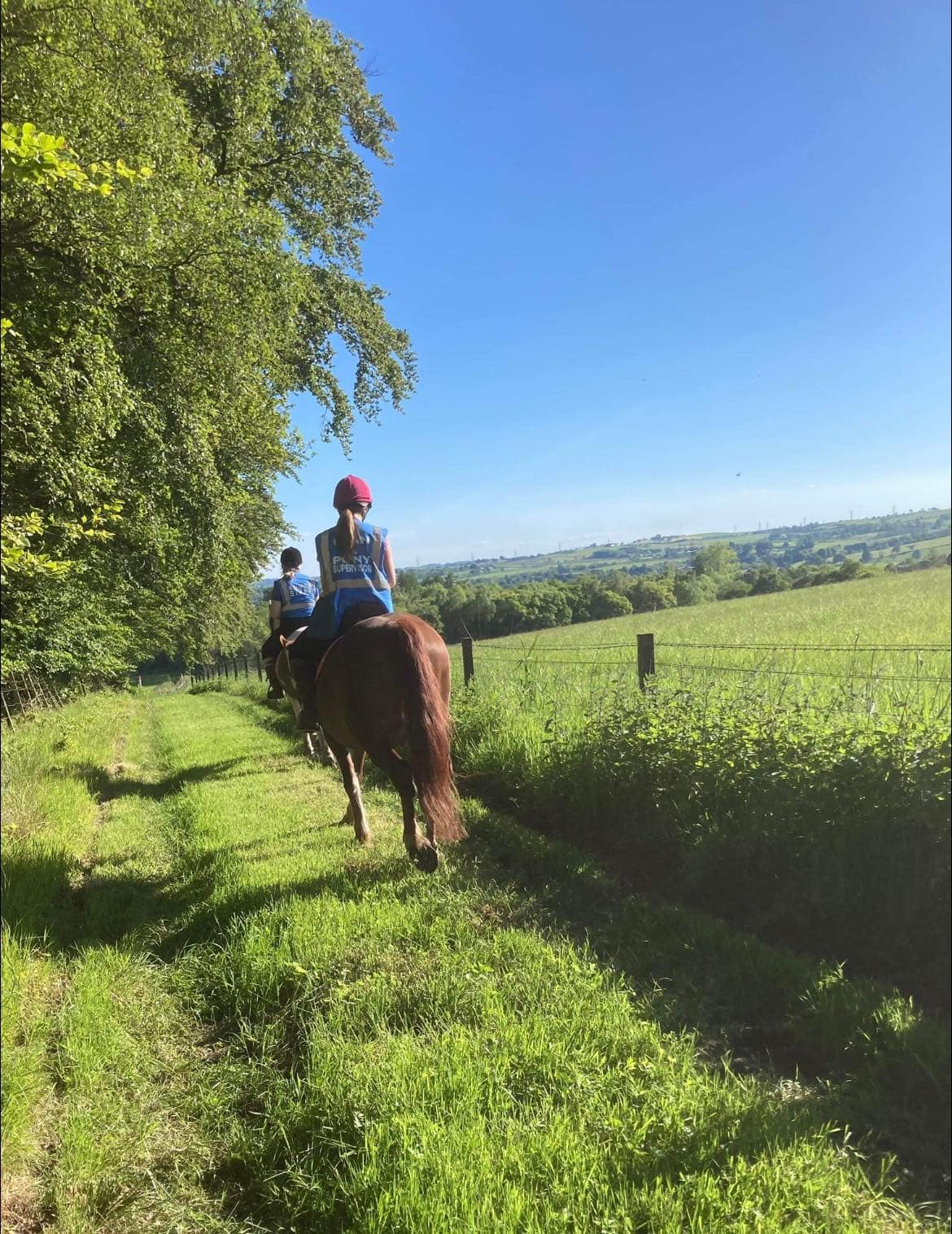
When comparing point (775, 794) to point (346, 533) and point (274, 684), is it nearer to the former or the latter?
point (346, 533)

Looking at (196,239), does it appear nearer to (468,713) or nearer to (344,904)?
(468,713)

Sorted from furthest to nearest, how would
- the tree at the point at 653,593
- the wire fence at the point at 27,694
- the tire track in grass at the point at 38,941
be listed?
1. the wire fence at the point at 27,694
2. the tree at the point at 653,593
3. the tire track in grass at the point at 38,941

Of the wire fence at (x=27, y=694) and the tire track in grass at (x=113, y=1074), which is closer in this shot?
the tire track in grass at (x=113, y=1074)

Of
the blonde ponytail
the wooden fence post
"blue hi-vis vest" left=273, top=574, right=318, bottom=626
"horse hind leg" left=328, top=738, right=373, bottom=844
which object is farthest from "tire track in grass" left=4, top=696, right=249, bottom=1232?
the wooden fence post

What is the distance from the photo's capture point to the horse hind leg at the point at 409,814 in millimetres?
4328

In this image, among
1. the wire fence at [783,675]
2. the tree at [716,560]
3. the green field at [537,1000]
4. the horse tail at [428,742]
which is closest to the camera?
the green field at [537,1000]

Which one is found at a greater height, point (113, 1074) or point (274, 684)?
point (274, 684)

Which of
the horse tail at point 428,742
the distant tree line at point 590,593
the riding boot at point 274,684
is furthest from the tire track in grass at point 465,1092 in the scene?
the riding boot at point 274,684

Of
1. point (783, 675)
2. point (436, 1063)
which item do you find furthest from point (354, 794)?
point (783, 675)

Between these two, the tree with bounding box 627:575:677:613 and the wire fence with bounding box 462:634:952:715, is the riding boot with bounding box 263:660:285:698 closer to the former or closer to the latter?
the wire fence with bounding box 462:634:952:715

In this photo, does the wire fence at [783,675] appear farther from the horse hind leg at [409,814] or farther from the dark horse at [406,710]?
the horse hind leg at [409,814]

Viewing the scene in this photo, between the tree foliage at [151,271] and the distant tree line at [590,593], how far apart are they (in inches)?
196

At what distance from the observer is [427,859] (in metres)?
4.33

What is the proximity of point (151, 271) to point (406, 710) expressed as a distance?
5.98 meters
